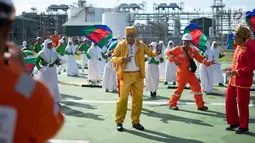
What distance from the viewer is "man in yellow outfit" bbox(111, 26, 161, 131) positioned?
6.38 meters

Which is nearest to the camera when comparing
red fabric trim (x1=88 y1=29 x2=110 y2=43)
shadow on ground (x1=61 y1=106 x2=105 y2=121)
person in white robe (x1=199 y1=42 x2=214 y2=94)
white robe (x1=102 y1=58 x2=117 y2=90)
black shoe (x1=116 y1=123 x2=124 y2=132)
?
black shoe (x1=116 y1=123 x2=124 y2=132)

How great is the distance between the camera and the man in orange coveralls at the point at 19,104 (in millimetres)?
1424

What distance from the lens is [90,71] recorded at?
45.9 feet

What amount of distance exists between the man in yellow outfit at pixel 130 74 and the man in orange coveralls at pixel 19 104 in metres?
4.82

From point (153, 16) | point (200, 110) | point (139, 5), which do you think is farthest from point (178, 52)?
point (139, 5)

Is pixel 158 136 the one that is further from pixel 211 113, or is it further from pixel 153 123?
pixel 211 113

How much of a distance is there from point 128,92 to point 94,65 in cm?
796

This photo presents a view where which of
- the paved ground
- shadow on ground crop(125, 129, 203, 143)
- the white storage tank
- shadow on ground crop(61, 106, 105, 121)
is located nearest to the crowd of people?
shadow on ground crop(125, 129, 203, 143)

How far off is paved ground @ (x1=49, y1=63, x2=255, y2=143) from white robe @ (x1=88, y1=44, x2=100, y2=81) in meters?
3.58

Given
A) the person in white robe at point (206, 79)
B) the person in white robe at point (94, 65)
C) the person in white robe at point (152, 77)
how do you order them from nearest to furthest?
the person in white robe at point (152, 77) → the person in white robe at point (206, 79) → the person in white robe at point (94, 65)

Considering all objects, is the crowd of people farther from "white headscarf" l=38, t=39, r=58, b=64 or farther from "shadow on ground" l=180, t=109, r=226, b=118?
"shadow on ground" l=180, t=109, r=226, b=118

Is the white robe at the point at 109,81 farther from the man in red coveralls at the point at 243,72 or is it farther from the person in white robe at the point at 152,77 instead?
the man in red coveralls at the point at 243,72

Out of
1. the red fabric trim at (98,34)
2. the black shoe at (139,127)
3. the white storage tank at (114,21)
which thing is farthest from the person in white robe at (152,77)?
the white storage tank at (114,21)

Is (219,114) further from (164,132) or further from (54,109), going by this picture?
(54,109)
